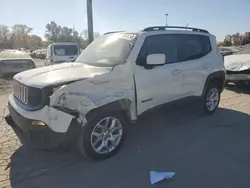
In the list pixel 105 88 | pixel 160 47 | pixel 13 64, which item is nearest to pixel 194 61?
pixel 160 47

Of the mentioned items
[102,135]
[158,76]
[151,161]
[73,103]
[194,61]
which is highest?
[194,61]

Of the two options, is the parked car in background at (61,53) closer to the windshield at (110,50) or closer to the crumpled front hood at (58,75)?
the windshield at (110,50)

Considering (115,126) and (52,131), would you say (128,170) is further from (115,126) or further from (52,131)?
(52,131)

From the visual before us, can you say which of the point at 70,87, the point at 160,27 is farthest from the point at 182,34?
the point at 70,87

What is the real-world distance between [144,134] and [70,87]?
198 cm

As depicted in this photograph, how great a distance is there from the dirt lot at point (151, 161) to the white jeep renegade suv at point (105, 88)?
1.20 ft

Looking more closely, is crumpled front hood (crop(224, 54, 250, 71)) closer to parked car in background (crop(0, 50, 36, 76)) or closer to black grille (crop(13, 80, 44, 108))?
black grille (crop(13, 80, 44, 108))

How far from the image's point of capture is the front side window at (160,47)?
4.15 m

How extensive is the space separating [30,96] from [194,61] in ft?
10.7

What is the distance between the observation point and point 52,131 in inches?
124

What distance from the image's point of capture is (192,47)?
5.21m

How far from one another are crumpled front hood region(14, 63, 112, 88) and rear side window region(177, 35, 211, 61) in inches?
71.6

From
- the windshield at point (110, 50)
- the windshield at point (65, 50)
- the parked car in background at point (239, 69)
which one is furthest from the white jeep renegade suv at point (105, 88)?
the windshield at point (65, 50)

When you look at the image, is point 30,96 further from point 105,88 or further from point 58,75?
point 105,88
